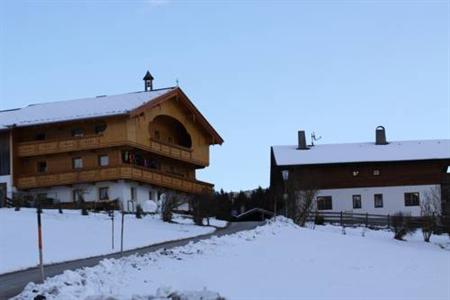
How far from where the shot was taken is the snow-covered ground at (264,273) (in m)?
13.1

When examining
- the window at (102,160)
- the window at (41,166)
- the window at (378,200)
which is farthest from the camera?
the window at (378,200)

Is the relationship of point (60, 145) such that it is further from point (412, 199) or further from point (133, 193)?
point (412, 199)

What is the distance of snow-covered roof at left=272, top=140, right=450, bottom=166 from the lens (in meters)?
57.8

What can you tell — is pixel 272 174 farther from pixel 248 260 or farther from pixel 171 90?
pixel 248 260

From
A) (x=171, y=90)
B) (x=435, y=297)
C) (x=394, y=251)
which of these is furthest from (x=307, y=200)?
(x=435, y=297)

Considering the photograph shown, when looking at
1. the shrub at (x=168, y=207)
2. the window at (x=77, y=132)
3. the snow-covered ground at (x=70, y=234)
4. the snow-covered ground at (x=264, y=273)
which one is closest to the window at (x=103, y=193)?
the window at (x=77, y=132)

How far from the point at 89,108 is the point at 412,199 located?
1066 inches

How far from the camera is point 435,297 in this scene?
1647 centimetres

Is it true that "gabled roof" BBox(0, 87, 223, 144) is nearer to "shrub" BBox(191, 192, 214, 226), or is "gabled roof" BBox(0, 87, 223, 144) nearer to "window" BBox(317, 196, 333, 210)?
"shrub" BBox(191, 192, 214, 226)

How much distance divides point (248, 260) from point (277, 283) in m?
3.86

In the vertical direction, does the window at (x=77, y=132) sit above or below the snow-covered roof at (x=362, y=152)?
above

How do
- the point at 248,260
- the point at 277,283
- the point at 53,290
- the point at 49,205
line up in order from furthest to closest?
the point at 49,205 < the point at 248,260 < the point at 277,283 < the point at 53,290

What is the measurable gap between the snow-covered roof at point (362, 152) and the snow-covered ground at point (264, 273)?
29982mm

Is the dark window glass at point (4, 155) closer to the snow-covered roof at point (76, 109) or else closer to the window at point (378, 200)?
the snow-covered roof at point (76, 109)
